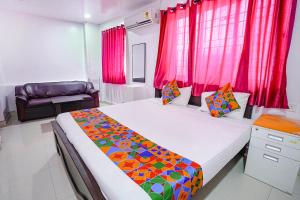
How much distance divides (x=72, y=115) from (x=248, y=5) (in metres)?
2.92

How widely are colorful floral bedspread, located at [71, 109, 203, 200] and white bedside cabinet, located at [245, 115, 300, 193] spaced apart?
42.6 inches

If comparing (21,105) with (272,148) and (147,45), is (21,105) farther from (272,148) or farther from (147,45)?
(272,148)

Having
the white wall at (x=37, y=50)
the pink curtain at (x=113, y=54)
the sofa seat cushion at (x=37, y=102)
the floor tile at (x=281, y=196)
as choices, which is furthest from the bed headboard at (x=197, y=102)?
the white wall at (x=37, y=50)

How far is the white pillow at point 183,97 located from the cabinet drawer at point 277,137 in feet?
4.06

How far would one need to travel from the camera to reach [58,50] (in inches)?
193

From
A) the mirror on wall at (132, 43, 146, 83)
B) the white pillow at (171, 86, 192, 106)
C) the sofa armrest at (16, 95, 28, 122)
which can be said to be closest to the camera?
the white pillow at (171, 86, 192, 106)

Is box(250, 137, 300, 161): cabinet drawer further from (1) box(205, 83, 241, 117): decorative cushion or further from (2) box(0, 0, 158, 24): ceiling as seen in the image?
(2) box(0, 0, 158, 24): ceiling

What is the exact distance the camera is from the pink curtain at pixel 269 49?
1.86 metres

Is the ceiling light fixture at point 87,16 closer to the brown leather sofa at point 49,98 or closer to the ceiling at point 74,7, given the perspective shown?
the ceiling at point 74,7

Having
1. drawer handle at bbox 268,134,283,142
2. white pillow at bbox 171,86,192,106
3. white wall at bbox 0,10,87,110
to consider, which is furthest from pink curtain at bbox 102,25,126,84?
drawer handle at bbox 268,134,283,142

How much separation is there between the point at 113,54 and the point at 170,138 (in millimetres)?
4043

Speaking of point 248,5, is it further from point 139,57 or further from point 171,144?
point 139,57

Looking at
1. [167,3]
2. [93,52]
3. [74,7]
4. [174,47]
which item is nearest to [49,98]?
[93,52]

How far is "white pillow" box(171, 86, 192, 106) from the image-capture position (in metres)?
2.88
